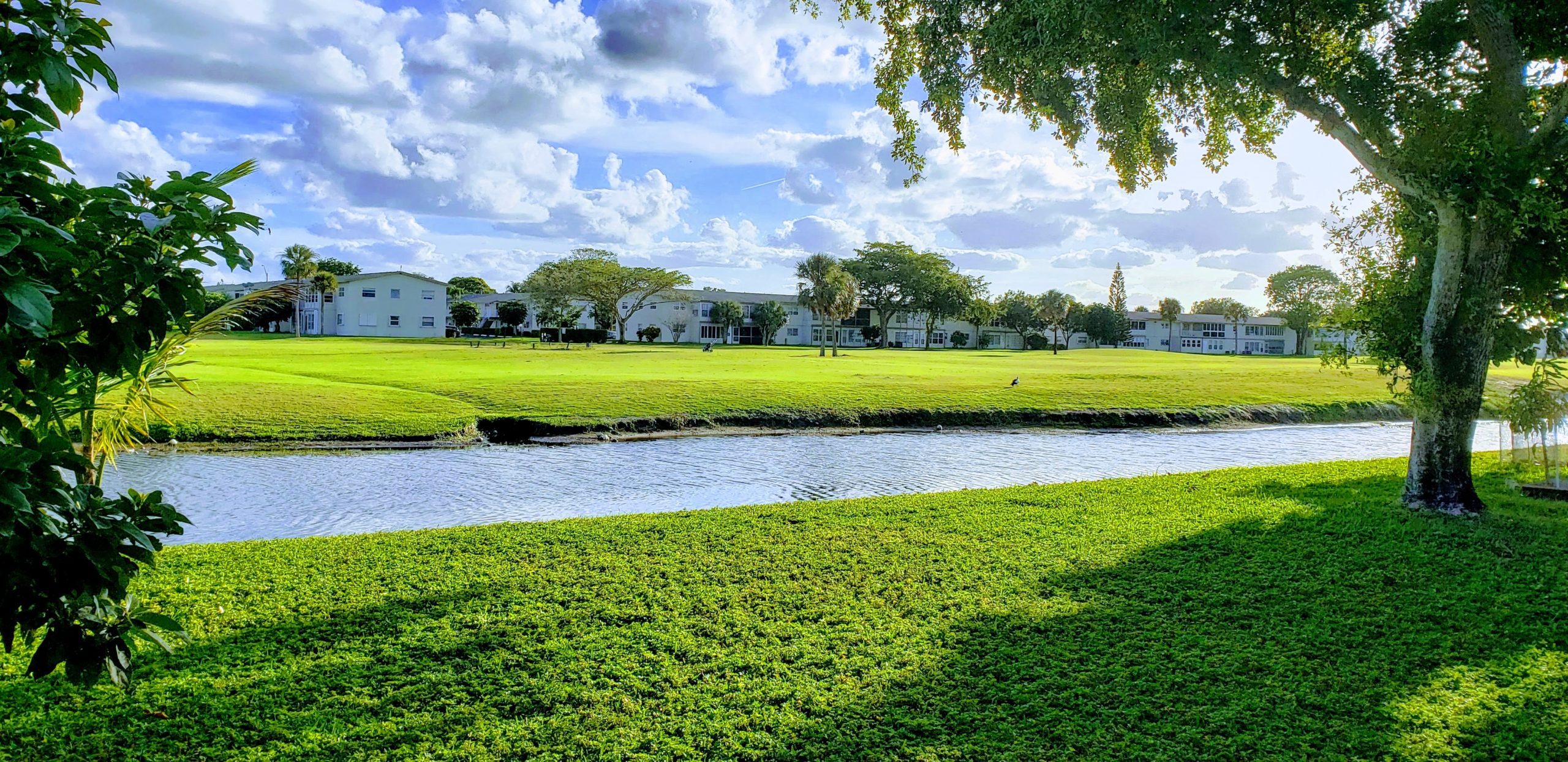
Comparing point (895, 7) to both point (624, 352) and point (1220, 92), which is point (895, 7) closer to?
point (1220, 92)

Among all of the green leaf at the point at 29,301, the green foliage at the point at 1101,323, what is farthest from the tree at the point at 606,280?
the green leaf at the point at 29,301

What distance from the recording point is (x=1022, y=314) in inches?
4744

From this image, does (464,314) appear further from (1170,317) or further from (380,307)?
(1170,317)

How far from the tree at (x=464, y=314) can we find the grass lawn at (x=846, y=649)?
97937 millimetres

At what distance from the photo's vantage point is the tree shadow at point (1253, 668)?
4.46 metres

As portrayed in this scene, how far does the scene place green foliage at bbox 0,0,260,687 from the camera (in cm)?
270

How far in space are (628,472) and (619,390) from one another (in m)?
11.1

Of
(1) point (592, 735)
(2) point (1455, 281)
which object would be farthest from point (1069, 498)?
(1) point (592, 735)

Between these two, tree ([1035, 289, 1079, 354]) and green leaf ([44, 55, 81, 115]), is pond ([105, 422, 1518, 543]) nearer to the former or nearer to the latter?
green leaf ([44, 55, 81, 115])

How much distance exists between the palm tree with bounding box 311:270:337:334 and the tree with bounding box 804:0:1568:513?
95378mm

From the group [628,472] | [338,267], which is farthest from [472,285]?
[628,472]

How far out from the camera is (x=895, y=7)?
43.8 ft

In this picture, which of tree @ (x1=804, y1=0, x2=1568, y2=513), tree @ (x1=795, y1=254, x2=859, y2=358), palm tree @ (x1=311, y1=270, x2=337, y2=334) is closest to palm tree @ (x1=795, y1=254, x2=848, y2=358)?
tree @ (x1=795, y1=254, x2=859, y2=358)

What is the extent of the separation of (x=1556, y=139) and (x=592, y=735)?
11.1m
